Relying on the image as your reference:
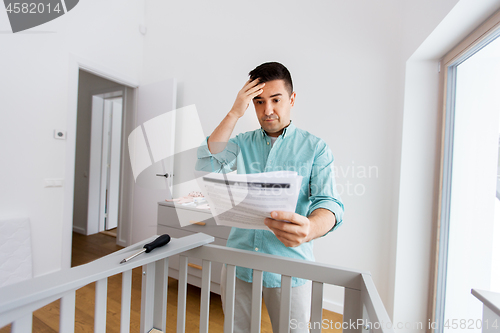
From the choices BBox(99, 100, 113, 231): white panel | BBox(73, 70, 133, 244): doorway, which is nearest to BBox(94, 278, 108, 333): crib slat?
BBox(73, 70, 133, 244): doorway

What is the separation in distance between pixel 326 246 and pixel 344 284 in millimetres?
1237

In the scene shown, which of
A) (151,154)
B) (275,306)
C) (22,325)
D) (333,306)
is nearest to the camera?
(22,325)

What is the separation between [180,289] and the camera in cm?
77

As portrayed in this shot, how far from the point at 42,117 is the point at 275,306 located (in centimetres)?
229

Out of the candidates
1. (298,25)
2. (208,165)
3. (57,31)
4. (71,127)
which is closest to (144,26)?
(57,31)

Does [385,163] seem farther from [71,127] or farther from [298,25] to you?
[71,127]

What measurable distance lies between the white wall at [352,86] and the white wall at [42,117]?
143 centimetres

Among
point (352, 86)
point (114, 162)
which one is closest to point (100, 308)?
point (352, 86)

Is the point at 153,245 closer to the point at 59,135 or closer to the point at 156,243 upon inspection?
the point at 156,243

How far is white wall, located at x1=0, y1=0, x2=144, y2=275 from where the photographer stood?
1.83 m

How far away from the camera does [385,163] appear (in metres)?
1.66

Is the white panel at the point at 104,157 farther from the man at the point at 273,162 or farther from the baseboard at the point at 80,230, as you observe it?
the man at the point at 273,162

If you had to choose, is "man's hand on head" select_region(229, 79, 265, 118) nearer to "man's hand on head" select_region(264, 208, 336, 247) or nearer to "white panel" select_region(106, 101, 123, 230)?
"man's hand on head" select_region(264, 208, 336, 247)

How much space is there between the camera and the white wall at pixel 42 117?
1825mm
